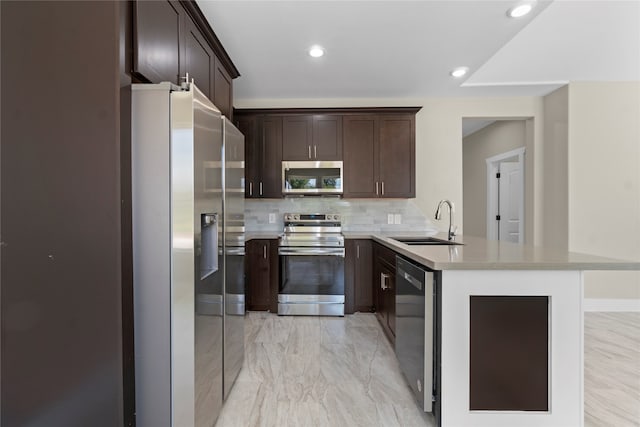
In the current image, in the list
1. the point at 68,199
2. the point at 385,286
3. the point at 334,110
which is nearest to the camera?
the point at 68,199

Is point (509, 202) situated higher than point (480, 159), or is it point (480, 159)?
point (480, 159)

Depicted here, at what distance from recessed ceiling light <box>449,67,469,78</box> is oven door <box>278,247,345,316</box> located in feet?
7.14

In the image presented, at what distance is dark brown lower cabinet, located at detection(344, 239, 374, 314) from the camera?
10.9 ft

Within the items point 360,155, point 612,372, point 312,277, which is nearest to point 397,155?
point 360,155

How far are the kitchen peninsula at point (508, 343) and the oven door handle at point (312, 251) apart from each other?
6.08ft

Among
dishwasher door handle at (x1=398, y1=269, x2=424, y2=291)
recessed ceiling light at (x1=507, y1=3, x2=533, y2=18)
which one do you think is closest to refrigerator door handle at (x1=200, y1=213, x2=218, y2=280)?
dishwasher door handle at (x1=398, y1=269, x2=424, y2=291)

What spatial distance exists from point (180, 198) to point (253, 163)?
2.39m

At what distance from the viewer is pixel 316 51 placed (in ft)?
8.20

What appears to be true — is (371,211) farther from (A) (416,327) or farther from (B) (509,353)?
(B) (509,353)

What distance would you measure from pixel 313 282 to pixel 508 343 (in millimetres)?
2100

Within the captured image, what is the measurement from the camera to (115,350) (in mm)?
1147

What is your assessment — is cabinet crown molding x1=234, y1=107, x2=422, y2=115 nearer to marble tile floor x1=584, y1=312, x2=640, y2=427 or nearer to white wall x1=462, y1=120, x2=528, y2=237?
white wall x1=462, y1=120, x2=528, y2=237

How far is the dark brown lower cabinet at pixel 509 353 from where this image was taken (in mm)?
1392

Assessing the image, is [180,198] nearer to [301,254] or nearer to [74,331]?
[74,331]
